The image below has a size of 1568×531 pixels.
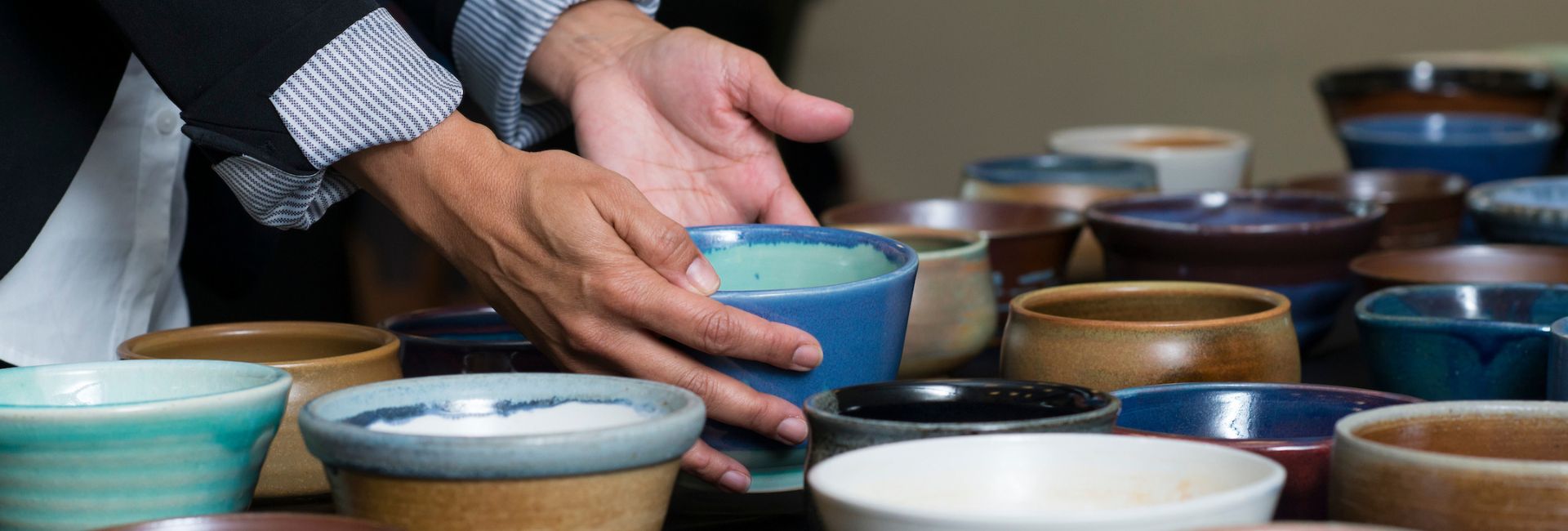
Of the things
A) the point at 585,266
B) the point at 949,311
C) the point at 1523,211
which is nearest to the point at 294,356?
the point at 585,266

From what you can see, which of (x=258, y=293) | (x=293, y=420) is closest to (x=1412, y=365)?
(x=293, y=420)

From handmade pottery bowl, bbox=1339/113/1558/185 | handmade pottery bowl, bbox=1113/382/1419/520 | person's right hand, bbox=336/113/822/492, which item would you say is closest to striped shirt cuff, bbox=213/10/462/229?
person's right hand, bbox=336/113/822/492

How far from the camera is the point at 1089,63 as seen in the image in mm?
4910

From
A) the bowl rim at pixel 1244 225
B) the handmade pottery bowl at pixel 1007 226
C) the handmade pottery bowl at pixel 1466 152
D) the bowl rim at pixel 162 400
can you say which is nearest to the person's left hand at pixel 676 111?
the handmade pottery bowl at pixel 1007 226

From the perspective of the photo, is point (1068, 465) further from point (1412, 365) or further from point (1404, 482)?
point (1412, 365)

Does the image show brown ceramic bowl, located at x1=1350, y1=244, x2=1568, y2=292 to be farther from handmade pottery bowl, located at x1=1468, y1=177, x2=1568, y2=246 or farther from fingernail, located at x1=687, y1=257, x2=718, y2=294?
fingernail, located at x1=687, y1=257, x2=718, y2=294

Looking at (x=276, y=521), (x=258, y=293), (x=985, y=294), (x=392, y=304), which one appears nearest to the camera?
(x=276, y=521)

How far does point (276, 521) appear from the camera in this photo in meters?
0.55

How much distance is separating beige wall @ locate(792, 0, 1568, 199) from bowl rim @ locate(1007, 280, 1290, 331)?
3.80m

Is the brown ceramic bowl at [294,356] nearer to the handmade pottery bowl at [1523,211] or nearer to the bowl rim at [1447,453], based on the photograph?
the bowl rim at [1447,453]

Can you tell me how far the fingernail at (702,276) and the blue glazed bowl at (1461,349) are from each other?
1.41 feet

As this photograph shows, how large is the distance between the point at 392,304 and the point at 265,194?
2410 millimetres

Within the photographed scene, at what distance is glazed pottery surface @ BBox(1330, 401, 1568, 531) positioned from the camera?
55 centimetres

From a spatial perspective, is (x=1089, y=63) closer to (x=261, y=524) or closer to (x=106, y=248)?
(x=106, y=248)
